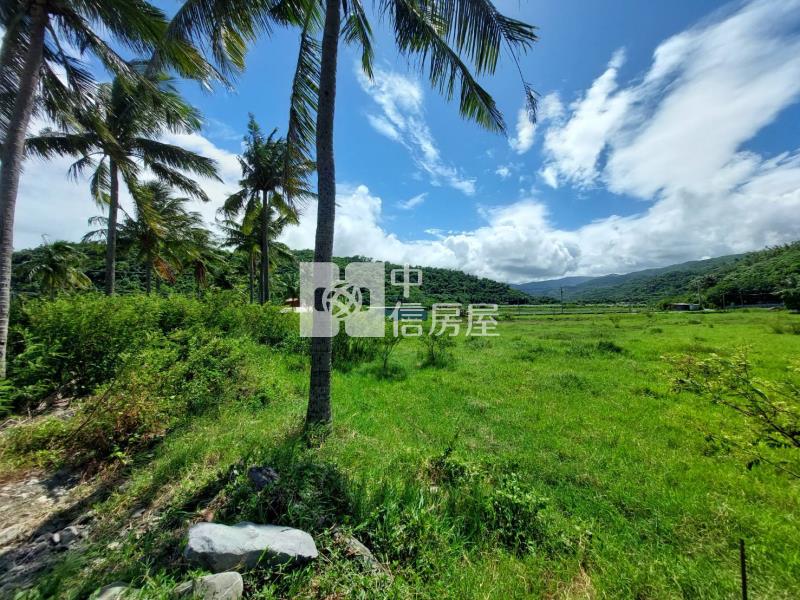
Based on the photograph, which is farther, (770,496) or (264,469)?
(770,496)

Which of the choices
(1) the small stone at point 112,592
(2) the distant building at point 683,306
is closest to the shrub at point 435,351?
(1) the small stone at point 112,592

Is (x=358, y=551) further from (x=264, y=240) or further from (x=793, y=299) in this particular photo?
(x=793, y=299)

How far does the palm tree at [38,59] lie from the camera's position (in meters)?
4.52

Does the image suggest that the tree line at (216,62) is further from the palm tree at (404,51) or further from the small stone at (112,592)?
the small stone at (112,592)

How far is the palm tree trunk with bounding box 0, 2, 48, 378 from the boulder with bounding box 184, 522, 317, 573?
489cm

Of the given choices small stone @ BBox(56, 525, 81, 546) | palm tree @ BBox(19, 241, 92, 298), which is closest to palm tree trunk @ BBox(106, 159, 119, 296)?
small stone @ BBox(56, 525, 81, 546)

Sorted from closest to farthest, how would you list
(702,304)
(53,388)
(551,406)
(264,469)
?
(264,469)
(53,388)
(551,406)
(702,304)

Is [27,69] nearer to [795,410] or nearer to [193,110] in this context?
[193,110]

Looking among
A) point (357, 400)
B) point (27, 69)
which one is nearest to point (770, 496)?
point (357, 400)

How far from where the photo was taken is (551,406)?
6230mm

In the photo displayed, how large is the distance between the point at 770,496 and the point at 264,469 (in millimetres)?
5376

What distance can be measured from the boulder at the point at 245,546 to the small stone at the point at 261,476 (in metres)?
0.46

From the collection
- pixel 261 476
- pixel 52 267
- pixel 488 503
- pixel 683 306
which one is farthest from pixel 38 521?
pixel 683 306

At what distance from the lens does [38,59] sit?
16.0ft
